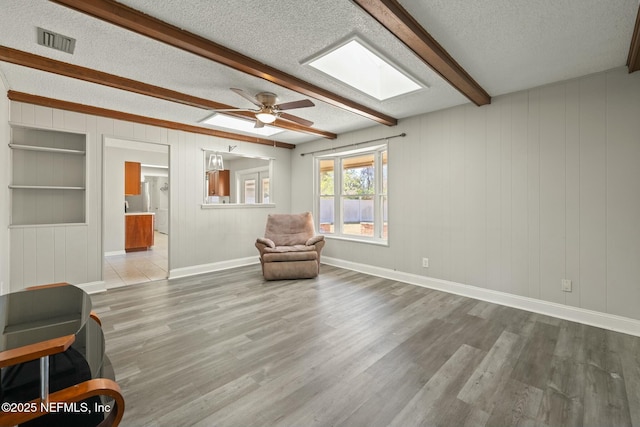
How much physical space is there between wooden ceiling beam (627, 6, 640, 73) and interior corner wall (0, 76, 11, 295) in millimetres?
5488

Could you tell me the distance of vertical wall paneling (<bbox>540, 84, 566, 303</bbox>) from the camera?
117 inches

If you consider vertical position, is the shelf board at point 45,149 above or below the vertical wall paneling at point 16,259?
above

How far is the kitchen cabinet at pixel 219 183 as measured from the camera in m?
5.59

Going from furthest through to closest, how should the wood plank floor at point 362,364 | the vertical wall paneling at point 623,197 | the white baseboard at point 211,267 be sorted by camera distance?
1. the white baseboard at point 211,267
2. the vertical wall paneling at point 623,197
3. the wood plank floor at point 362,364

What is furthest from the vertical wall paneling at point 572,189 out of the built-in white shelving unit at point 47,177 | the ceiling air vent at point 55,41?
the built-in white shelving unit at point 47,177

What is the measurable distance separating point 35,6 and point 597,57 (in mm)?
4309

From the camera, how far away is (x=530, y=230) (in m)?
3.18

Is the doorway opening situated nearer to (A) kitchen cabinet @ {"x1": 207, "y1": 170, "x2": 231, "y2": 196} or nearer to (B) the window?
(A) kitchen cabinet @ {"x1": 207, "y1": 170, "x2": 231, "y2": 196}

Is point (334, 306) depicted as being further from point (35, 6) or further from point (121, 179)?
point (121, 179)

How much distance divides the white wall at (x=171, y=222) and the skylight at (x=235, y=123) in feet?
1.75

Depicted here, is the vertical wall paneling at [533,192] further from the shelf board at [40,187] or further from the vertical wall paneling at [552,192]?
Answer: the shelf board at [40,187]

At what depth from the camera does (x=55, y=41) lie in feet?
7.18

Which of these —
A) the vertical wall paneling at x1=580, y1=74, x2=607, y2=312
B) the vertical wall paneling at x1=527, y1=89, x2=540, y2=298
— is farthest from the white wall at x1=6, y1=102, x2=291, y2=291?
the vertical wall paneling at x1=580, y1=74, x2=607, y2=312

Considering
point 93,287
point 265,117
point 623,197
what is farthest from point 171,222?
point 623,197
